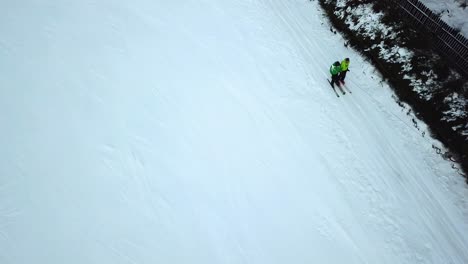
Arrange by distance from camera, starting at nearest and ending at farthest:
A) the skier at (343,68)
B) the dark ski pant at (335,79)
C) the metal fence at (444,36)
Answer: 1. the metal fence at (444,36)
2. the skier at (343,68)
3. the dark ski pant at (335,79)

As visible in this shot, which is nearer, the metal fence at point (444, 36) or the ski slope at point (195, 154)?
the ski slope at point (195, 154)

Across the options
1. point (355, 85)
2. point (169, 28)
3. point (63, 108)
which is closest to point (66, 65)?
point (63, 108)

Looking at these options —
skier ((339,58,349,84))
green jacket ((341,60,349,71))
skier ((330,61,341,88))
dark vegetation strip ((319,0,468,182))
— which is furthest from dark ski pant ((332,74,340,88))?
dark vegetation strip ((319,0,468,182))

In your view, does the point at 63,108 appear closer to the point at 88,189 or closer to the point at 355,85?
the point at 88,189

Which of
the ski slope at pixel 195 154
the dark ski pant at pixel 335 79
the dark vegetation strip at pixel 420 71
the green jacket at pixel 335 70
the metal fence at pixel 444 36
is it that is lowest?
the ski slope at pixel 195 154

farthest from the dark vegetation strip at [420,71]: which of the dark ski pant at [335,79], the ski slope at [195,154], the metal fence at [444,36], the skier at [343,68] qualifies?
the dark ski pant at [335,79]

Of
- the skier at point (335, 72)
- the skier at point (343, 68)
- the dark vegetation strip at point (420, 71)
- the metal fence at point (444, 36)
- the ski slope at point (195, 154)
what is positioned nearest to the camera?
the ski slope at point (195, 154)

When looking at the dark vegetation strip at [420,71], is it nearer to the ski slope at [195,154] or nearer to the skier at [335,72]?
the ski slope at [195,154]

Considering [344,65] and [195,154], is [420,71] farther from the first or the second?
[195,154]

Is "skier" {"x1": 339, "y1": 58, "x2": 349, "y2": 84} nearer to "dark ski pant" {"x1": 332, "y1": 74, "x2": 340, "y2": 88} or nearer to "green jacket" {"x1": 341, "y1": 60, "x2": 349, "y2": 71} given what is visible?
"green jacket" {"x1": 341, "y1": 60, "x2": 349, "y2": 71}
